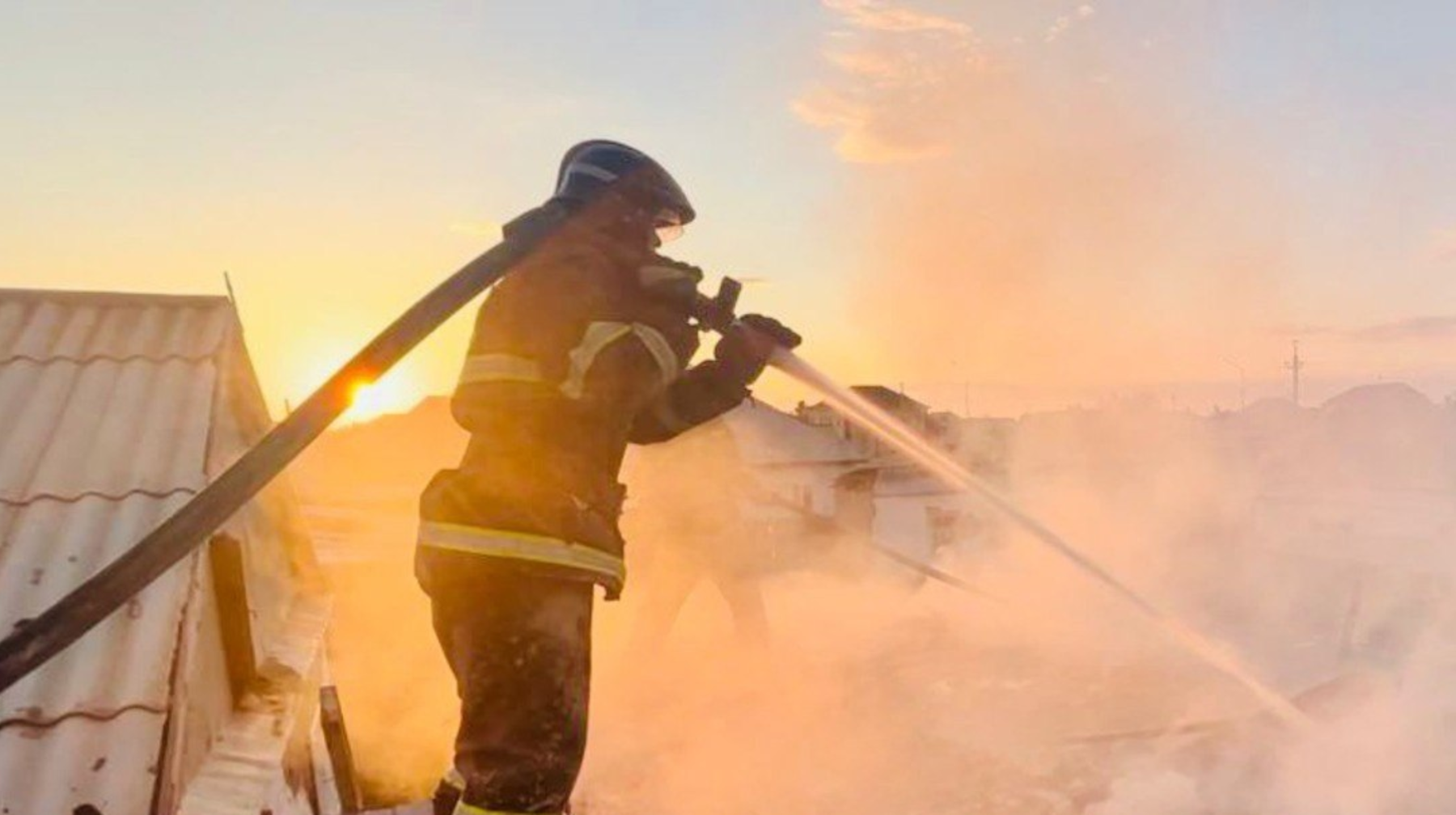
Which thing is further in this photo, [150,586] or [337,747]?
[337,747]

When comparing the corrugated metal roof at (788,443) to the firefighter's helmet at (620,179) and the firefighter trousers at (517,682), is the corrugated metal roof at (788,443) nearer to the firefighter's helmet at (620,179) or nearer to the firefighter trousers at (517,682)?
the firefighter's helmet at (620,179)

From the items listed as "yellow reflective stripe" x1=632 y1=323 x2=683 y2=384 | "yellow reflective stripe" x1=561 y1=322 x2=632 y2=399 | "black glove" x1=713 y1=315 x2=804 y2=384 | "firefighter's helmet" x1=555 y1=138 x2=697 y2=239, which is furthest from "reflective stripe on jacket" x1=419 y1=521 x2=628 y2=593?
"firefighter's helmet" x1=555 y1=138 x2=697 y2=239

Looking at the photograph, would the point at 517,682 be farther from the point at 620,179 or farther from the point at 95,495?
the point at 95,495

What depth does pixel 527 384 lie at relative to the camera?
7.48 feet

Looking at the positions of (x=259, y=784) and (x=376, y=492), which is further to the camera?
(x=376, y=492)

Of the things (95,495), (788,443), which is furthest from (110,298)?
(788,443)

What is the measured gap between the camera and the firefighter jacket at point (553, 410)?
2.23 meters

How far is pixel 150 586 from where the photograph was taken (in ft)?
8.33

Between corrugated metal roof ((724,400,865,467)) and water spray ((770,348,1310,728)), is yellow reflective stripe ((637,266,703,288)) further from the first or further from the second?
corrugated metal roof ((724,400,865,467))

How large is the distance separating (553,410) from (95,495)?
1488 mm

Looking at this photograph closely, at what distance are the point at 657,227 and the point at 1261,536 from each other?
1260 centimetres

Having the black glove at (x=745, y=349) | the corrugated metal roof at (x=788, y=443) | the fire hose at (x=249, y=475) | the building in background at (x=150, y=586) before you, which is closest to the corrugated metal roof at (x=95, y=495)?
the building in background at (x=150, y=586)

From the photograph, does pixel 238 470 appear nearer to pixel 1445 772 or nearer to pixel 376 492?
pixel 1445 772

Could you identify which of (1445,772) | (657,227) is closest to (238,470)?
(657,227)
